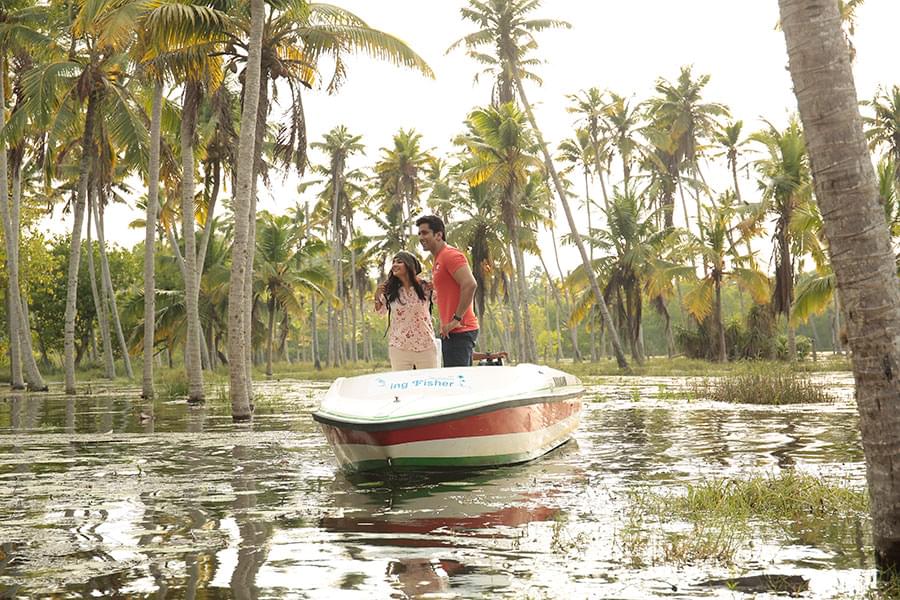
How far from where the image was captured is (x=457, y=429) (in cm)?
757

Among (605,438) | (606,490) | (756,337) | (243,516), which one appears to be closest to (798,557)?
(606,490)

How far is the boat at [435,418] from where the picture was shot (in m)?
7.39

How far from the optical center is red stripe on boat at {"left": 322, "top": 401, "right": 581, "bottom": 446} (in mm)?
7371

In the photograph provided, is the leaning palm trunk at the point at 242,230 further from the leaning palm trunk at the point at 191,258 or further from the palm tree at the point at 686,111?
the palm tree at the point at 686,111

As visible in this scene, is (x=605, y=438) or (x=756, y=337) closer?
(x=605, y=438)

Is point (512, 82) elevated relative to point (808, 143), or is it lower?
elevated

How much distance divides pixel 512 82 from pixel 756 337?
1542 centimetres

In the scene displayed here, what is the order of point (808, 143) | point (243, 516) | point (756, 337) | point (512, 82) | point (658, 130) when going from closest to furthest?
point (808, 143) → point (243, 516) → point (512, 82) → point (756, 337) → point (658, 130)

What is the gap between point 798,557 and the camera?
15.3 feet

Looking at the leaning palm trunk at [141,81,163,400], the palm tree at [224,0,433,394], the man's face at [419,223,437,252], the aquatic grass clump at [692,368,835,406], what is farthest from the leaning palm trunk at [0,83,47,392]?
the man's face at [419,223,437,252]

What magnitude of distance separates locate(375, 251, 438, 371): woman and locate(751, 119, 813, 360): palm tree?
89.0ft

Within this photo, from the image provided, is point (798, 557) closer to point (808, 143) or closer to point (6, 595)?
point (808, 143)

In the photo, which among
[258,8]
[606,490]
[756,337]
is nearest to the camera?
[606,490]

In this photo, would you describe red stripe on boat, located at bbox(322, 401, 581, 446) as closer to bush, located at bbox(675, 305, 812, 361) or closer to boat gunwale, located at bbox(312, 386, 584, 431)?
boat gunwale, located at bbox(312, 386, 584, 431)
